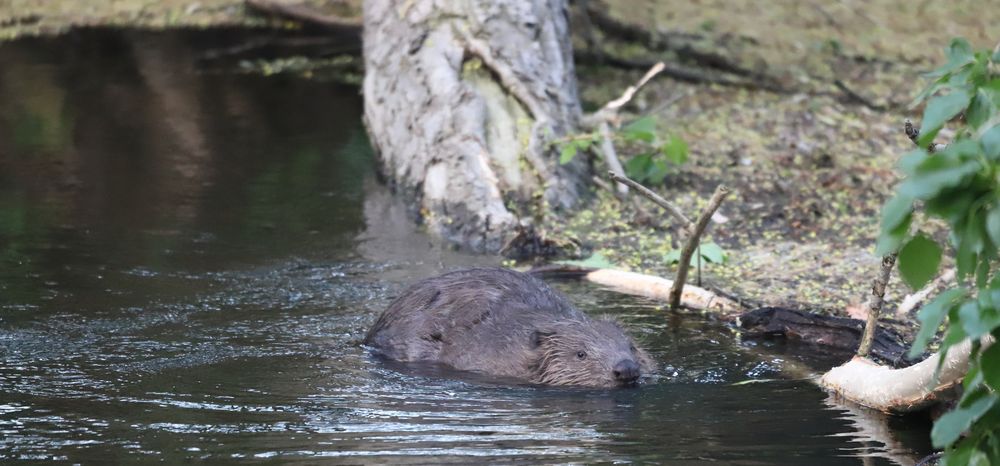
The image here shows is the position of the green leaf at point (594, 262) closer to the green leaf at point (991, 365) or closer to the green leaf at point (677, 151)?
the green leaf at point (677, 151)

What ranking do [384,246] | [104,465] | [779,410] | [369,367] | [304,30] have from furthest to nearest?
[304,30]
[384,246]
[369,367]
[779,410]
[104,465]

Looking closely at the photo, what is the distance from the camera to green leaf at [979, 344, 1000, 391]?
216 cm

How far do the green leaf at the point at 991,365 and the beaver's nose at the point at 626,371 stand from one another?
2.86m

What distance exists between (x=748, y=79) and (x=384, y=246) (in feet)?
16.5

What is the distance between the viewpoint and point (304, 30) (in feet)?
45.5

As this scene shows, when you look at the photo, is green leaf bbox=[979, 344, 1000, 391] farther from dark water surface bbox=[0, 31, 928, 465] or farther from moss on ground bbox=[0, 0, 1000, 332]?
moss on ground bbox=[0, 0, 1000, 332]

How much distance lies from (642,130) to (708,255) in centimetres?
150

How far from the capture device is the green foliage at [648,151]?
8039mm

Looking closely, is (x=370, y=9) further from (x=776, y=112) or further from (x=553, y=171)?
(x=776, y=112)

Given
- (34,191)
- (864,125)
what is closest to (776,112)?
(864,125)

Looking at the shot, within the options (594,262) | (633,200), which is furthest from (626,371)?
(633,200)

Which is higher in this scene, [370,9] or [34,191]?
[370,9]

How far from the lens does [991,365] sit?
2172mm

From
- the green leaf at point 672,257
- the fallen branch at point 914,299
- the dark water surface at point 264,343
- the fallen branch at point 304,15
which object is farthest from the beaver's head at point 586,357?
the fallen branch at point 304,15
